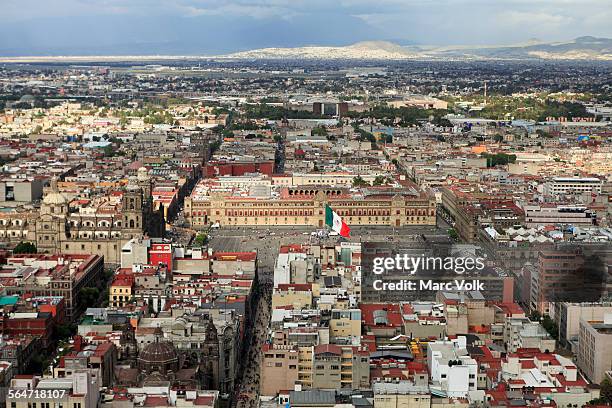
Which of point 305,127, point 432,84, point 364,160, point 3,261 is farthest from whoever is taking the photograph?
point 432,84

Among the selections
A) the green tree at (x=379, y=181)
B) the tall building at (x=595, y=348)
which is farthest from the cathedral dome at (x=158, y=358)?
the green tree at (x=379, y=181)

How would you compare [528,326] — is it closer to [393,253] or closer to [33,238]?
[393,253]

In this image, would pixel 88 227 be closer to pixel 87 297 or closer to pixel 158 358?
pixel 87 297

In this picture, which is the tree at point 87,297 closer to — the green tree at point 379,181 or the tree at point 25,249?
the tree at point 25,249

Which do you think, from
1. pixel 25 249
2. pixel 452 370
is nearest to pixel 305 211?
pixel 25 249

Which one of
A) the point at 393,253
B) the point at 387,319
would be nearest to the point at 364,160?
the point at 393,253
